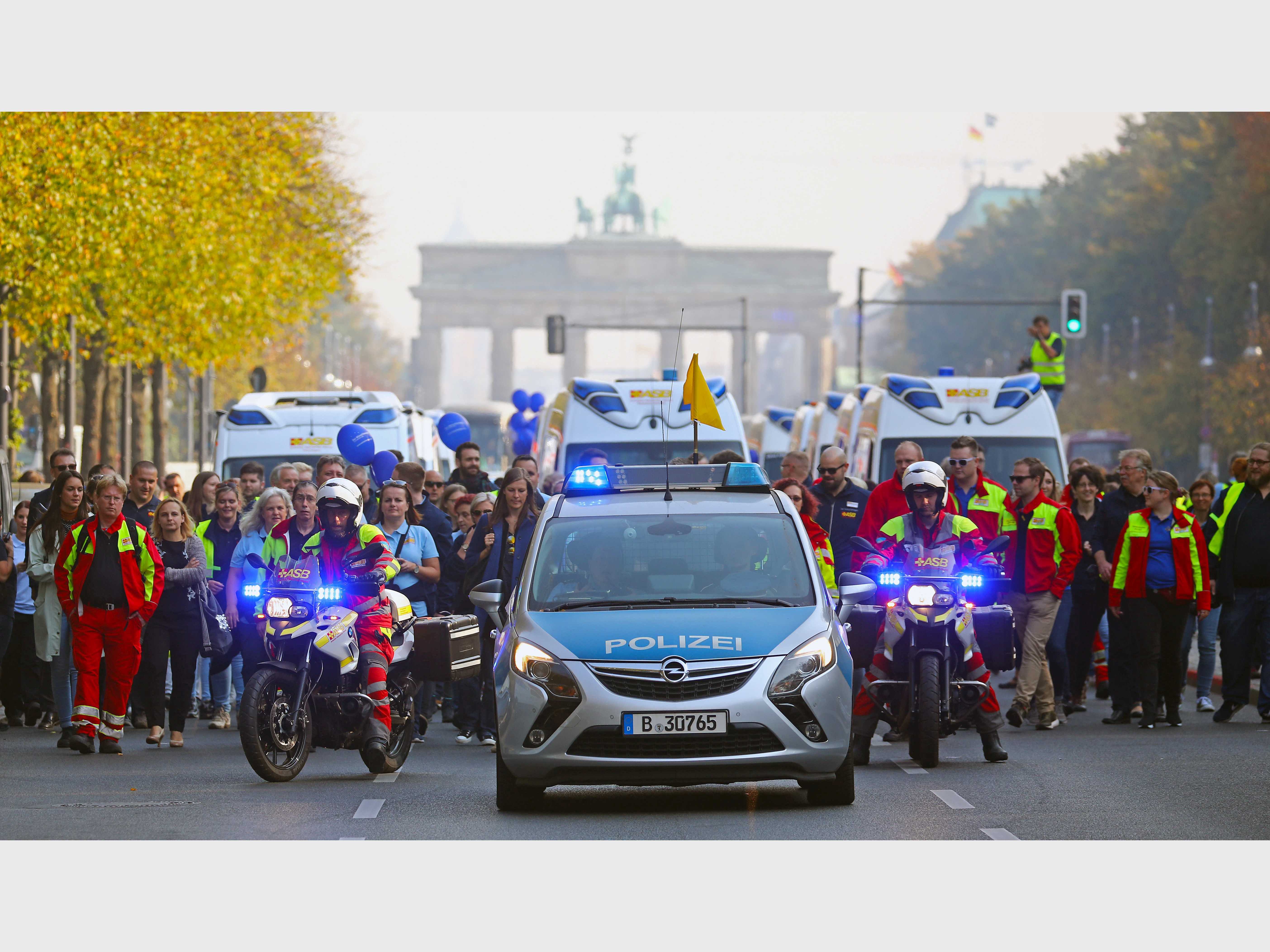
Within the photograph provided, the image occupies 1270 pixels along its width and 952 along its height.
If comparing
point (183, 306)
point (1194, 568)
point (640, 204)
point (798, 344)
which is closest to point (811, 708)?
point (1194, 568)

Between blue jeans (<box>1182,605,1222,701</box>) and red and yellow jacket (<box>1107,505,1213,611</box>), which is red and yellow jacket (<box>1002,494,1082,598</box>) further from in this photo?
blue jeans (<box>1182,605,1222,701</box>)

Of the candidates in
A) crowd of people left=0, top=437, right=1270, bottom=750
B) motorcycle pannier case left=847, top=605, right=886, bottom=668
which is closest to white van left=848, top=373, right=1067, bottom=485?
crowd of people left=0, top=437, right=1270, bottom=750

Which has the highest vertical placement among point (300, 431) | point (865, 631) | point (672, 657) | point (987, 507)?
point (300, 431)

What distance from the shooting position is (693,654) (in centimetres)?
1000

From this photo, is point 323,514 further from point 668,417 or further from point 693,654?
point 668,417

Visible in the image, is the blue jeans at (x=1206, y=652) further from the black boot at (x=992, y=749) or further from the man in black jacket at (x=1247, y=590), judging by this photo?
the black boot at (x=992, y=749)

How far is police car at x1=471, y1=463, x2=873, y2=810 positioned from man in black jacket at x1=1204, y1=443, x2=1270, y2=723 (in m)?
5.77

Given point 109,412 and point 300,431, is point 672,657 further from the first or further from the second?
point 109,412

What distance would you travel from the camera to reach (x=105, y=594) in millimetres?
13906

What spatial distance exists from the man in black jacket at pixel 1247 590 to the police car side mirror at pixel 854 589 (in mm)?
5682

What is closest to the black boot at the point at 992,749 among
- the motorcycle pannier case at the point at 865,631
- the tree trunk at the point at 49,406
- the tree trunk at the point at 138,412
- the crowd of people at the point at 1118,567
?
the motorcycle pannier case at the point at 865,631

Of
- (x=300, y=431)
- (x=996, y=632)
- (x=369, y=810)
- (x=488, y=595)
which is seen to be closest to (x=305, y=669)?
(x=369, y=810)

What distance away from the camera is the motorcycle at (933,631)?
12258mm

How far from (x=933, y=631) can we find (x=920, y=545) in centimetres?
48
